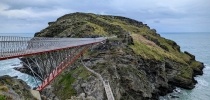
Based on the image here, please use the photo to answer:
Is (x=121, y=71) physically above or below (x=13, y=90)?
below

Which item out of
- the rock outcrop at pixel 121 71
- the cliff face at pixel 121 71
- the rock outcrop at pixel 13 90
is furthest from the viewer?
the cliff face at pixel 121 71

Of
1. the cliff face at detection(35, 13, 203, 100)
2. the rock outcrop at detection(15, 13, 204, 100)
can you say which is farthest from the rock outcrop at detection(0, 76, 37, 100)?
the rock outcrop at detection(15, 13, 204, 100)

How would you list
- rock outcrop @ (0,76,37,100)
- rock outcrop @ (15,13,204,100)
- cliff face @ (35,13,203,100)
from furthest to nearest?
1. cliff face @ (35,13,203,100)
2. rock outcrop @ (15,13,204,100)
3. rock outcrop @ (0,76,37,100)

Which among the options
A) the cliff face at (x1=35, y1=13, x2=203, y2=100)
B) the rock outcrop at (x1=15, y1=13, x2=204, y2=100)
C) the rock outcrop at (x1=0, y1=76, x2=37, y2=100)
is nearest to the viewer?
the rock outcrop at (x1=0, y1=76, x2=37, y2=100)

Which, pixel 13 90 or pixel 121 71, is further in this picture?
pixel 121 71

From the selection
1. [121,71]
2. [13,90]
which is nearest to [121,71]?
[121,71]

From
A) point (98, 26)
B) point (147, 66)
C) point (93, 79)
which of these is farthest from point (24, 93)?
point (98, 26)

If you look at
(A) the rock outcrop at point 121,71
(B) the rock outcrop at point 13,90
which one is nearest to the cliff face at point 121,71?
(A) the rock outcrop at point 121,71

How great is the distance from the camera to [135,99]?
8481 centimetres

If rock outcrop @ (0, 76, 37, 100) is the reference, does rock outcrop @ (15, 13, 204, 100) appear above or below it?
below

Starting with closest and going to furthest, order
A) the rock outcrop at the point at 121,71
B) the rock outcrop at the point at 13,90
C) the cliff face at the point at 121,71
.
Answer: the rock outcrop at the point at 13,90, the rock outcrop at the point at 121,71, the cliff face at the point at 121,71

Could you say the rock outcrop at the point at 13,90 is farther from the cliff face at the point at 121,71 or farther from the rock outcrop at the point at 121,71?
the rock outcrop at the point at 121,71

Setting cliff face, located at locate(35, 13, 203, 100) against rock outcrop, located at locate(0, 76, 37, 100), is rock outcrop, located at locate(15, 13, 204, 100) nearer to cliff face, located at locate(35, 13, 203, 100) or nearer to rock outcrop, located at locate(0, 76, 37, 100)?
cliff face, located at locate(35, 13, 203, 100)

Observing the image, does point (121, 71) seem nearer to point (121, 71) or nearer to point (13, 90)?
point (121, 71)
